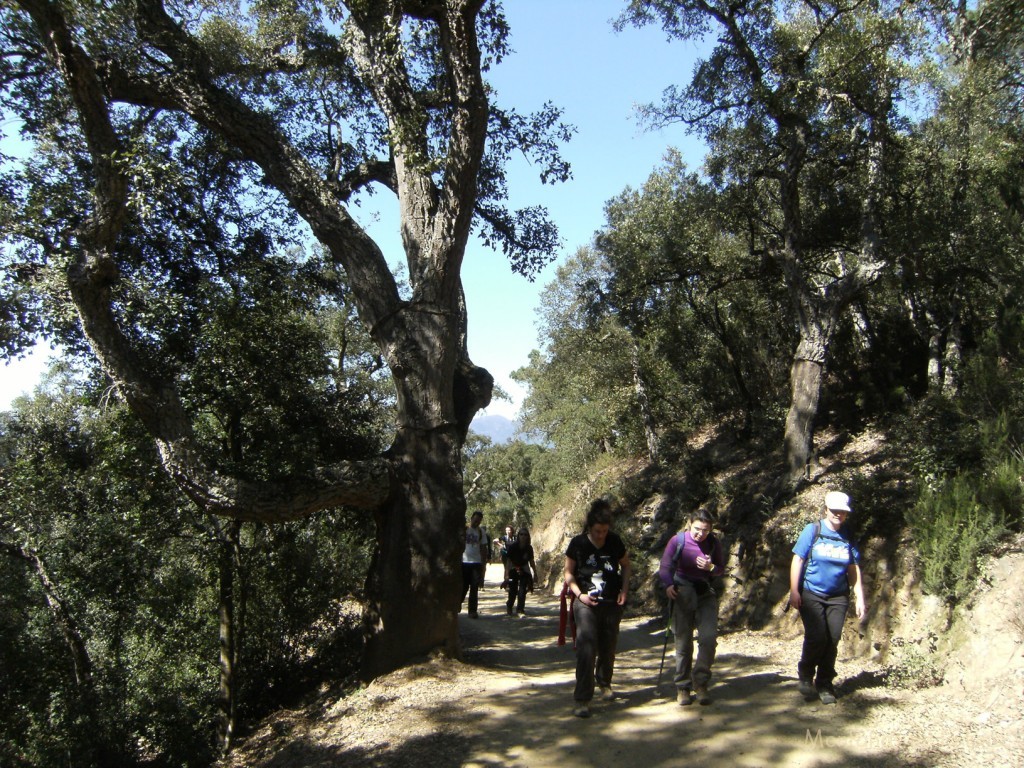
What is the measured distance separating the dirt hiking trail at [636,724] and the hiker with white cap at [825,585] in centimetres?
31

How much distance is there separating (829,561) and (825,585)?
0.19 meters

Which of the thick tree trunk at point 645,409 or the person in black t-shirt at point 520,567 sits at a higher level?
the thick tree trunk at point 645,409

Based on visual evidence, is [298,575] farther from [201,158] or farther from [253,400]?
[201,158]

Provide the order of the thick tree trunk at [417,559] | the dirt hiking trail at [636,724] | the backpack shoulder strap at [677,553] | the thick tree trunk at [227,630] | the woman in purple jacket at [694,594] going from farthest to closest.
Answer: the thick tree trunk at [227,630]
the thick tree trunk at [417,559]
the backpack shoulder strap at [677,553]
the woman in purple jacket at [694,594]
the dirt hiking trail at [636,724]

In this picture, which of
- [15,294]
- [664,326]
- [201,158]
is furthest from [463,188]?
[664,326]

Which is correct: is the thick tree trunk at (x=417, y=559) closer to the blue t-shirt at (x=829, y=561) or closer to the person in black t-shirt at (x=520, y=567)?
the blue t-shirt at (x=829, y=561)

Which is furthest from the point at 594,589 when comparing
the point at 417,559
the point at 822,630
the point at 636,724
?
the point at 417,559

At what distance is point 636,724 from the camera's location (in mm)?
5777

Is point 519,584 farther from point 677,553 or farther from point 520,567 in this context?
point 677,553

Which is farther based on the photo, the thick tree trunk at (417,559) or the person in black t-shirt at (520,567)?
the person in black t-shirt at (520,567)

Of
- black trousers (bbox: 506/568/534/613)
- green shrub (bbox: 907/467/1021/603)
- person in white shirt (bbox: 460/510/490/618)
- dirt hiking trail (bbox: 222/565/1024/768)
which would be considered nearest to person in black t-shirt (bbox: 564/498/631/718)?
dirt hiking trail (bbox: 222/565/1024/768)

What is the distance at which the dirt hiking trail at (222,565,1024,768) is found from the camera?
16.2 feet

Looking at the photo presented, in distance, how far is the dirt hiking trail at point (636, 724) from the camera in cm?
493

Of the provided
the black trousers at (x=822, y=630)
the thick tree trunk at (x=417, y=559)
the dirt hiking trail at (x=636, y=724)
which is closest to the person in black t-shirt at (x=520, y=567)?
the dirt hiking trail at (x=636, y=724)
